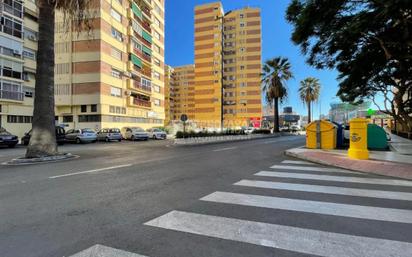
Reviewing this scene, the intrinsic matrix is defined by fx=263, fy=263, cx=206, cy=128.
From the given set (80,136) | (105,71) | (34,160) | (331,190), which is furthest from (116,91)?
(331,190)

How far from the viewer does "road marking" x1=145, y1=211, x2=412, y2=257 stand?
312cm

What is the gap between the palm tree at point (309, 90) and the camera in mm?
56125

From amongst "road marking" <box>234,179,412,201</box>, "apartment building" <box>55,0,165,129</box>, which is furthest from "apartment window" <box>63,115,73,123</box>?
"road marking" <box>234,179,412,201</box>

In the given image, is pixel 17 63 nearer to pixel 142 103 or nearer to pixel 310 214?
pixel 142 103

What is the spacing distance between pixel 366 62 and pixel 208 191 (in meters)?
15.7

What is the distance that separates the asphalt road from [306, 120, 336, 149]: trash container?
8.81 meters

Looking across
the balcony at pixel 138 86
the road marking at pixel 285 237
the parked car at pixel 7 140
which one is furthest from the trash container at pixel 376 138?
the balcony at pixel 138 86

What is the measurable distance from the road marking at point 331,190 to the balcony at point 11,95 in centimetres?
3364

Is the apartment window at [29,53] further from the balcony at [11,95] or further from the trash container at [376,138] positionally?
the trash container at [376,138]

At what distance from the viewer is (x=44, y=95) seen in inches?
503

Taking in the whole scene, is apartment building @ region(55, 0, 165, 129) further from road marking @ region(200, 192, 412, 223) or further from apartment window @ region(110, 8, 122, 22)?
road marking @ region(200, 192, 412, 223)

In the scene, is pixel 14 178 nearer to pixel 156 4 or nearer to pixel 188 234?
pixel 188 234

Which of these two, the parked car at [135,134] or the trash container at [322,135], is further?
the parked car at [135,134]

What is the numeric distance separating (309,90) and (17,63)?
5117 cm
